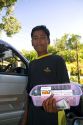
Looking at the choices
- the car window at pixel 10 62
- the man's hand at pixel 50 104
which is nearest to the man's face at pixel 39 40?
the man's hand at pixel 50 104

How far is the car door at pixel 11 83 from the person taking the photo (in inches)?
260

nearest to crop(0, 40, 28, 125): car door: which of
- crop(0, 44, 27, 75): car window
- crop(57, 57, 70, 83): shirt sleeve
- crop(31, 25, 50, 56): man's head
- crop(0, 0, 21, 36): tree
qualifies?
crop(0, 44, 27, 75): car window

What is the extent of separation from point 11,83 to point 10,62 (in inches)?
16.3

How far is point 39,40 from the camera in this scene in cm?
365

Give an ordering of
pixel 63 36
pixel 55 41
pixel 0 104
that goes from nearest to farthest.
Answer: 1. pixel 0 104
2. pixel 55 41
3. pixel 63 36

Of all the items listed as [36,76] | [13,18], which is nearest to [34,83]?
[36,76]

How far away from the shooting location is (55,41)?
79875 millimetres

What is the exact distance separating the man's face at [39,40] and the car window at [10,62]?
10.1 ft

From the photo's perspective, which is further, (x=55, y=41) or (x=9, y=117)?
(x=55, y=41)

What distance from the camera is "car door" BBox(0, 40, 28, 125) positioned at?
6592mm

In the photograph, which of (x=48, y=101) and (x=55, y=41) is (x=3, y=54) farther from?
(x=55, y=41)

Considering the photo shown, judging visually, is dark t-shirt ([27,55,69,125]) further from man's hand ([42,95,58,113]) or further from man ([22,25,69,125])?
man's hand ([42,95,58,113])

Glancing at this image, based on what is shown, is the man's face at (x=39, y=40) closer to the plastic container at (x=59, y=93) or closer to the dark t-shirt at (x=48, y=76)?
the dark t-shirt at (x=48, y=76)

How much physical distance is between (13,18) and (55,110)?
2124 centimetres
